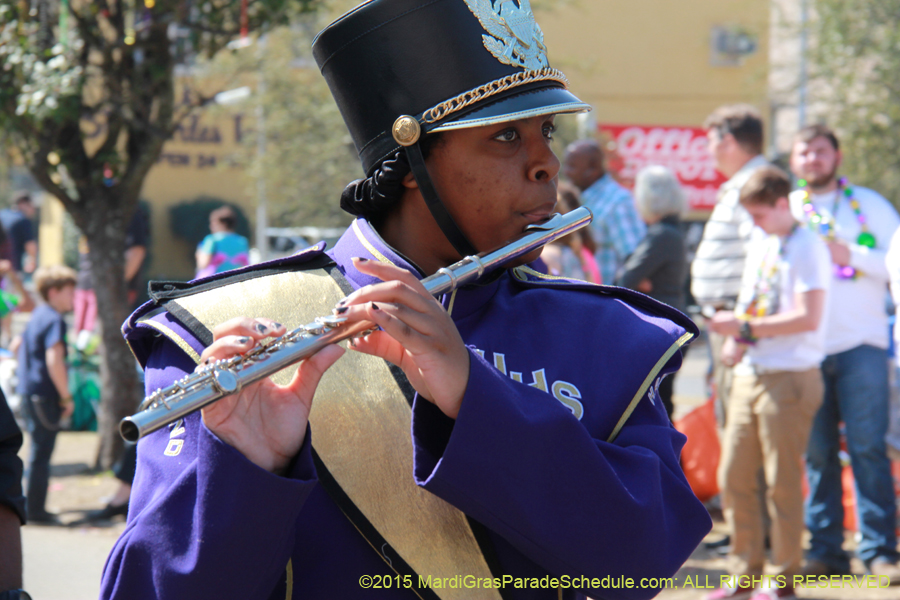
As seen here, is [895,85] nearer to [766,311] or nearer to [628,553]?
Result: [766,311]

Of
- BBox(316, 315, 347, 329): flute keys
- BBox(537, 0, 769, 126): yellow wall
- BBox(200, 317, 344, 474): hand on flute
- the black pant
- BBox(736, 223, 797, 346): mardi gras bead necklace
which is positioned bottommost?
the black pant

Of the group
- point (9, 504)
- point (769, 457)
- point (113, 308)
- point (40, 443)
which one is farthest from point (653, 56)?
point (9, 504)

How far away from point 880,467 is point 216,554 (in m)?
3.94

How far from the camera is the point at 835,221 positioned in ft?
15.1

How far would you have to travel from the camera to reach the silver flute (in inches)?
49.1

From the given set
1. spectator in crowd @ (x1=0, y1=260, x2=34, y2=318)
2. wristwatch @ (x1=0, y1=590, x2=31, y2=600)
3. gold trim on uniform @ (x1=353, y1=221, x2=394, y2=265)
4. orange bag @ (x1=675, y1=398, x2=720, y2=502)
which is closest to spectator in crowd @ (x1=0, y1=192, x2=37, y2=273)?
spectator in crowd @ (x1=0, y1=260, x2=34, y2=318)

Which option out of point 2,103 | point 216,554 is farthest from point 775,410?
point 2,103

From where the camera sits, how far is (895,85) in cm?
1440

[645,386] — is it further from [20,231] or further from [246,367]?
[20,231]

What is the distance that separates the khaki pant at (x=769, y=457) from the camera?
4.12m

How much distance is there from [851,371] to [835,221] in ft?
2.37

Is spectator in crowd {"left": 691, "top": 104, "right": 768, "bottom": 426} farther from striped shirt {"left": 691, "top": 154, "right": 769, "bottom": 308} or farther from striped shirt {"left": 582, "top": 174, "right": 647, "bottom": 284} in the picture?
striped shirt {"left": 582, "top": 174, "right": 647, "bottom": 284}

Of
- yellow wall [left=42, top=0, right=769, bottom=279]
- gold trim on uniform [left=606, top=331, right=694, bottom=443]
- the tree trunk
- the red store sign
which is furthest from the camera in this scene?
yellow wall [left=42, top=0, right=769, bottom=279]

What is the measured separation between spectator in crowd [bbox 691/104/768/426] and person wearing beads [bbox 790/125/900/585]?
0.93 feet
